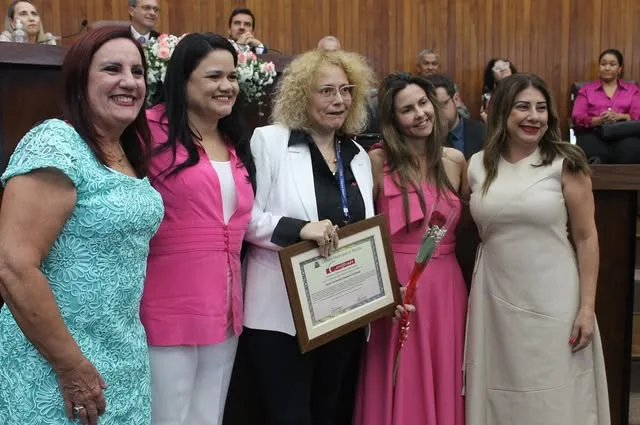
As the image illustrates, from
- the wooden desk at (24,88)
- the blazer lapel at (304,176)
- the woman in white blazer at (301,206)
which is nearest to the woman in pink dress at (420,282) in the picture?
the woman in white blazer at (301,206)

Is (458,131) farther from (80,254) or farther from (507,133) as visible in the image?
(80,254)

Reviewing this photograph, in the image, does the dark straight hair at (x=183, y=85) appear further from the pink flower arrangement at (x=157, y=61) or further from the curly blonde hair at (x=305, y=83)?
the pink flower arrangement at (x=157, y=61)

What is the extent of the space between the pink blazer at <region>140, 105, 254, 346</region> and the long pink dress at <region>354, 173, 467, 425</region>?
63cm

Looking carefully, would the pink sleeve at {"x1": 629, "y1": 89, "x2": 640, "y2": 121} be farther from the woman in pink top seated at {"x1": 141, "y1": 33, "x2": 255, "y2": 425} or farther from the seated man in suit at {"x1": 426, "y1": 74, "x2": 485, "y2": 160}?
the woman in pink top seated at {"x1": 141, "y1": 33, "x2": 255, "y2": 425}

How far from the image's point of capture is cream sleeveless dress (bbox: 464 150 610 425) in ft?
7.09

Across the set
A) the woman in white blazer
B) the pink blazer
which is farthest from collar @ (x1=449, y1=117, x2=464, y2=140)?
the pink blazer

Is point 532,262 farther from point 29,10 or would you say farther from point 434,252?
point 29,10

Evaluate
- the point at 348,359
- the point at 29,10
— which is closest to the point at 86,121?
the point at 348,359

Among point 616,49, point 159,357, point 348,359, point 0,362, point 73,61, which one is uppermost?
point 616,49

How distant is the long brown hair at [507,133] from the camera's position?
2.19 meters

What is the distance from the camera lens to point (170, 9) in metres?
6.47

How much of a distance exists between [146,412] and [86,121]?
66cm

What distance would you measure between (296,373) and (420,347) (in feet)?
1.42

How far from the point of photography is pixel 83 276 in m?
1.41
